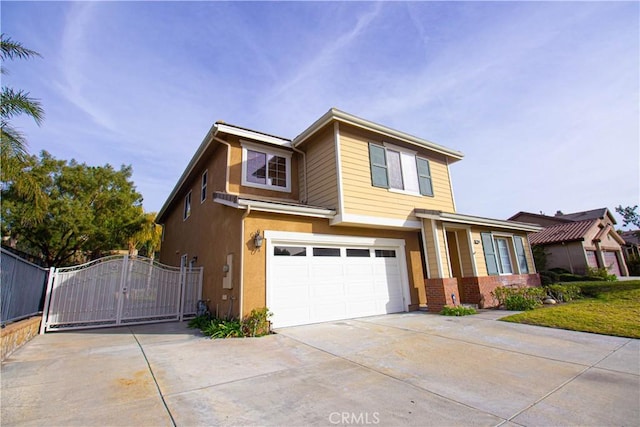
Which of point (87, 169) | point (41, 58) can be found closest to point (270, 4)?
point (41, 58)

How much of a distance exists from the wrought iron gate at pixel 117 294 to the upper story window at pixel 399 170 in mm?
7229

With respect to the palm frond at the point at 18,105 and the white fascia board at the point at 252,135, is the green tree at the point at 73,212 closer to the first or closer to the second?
the palm frond at the point at 18,105

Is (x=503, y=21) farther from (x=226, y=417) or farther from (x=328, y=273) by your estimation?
(x=226, y=417)

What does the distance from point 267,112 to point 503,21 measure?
323 inches

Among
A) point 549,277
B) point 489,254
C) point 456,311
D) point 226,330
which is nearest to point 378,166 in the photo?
point 456,311

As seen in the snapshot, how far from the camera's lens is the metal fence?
5598 mm

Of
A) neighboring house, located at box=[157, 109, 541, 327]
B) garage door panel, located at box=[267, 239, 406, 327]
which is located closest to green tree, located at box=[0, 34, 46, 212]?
neighboring house, located at box=[157, 109, 541, 327]

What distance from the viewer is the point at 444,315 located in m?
8.91

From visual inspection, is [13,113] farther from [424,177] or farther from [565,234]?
[565,234]

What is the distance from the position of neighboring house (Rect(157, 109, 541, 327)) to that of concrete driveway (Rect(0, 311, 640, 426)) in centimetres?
190

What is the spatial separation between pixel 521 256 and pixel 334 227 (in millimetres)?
9634

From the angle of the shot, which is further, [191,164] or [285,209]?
[191,164]

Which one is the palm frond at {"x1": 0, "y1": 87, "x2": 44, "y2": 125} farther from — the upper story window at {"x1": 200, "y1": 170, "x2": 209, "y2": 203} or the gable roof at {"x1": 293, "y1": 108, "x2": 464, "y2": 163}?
the gable roof at {"x1": 293, "y1": 108, "x2": 464, "y2": 163}

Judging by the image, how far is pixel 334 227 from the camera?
8.95 metres
